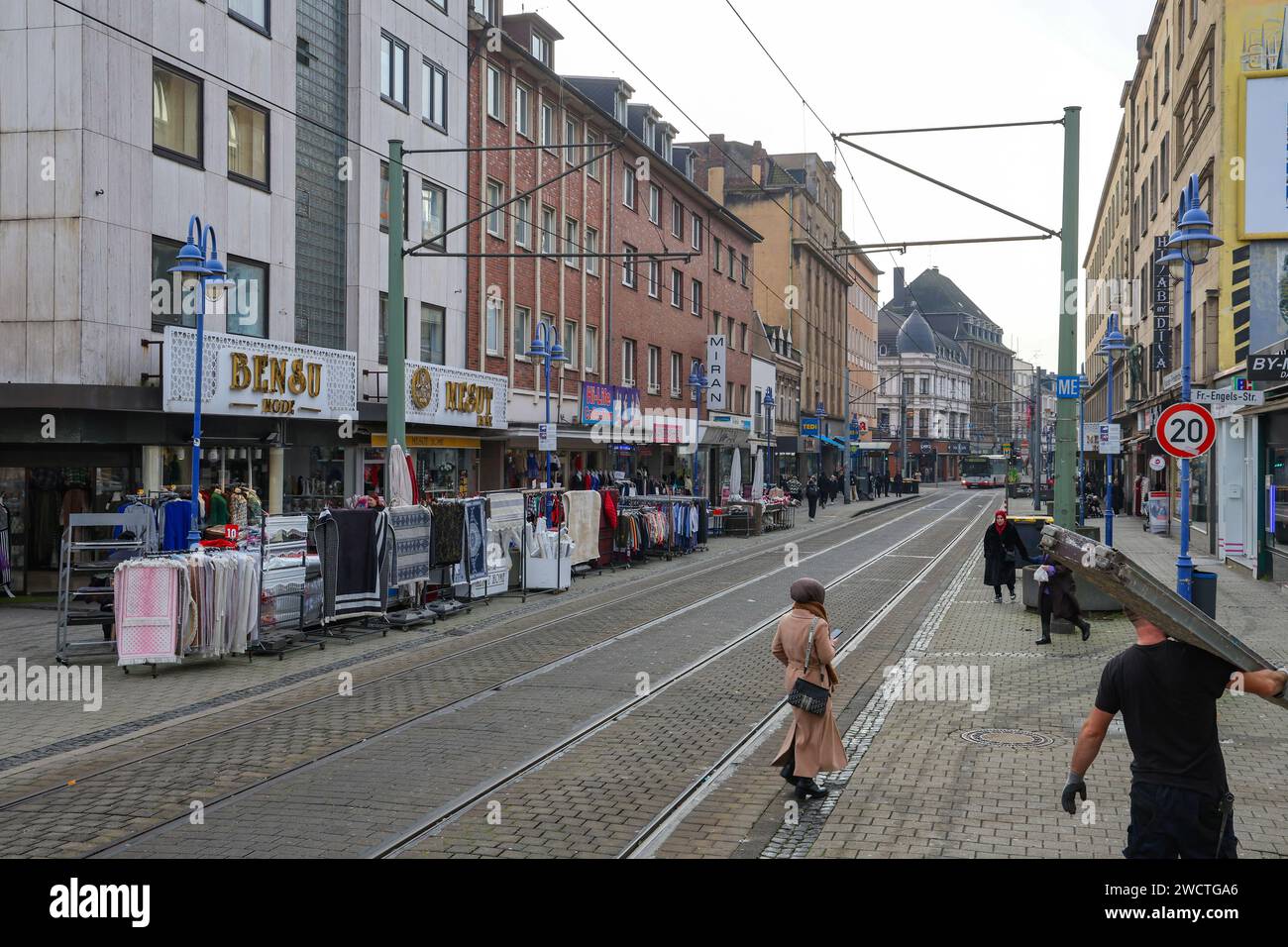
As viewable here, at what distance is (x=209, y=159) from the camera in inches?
797

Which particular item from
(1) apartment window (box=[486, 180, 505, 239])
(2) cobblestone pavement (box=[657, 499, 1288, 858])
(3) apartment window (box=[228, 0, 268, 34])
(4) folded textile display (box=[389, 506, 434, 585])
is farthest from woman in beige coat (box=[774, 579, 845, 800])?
(1) apartment window (box=[486, 180, 505, 239])

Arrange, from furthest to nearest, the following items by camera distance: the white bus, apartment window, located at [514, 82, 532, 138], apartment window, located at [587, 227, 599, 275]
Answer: the white bus, apartment window, located at [587, 227, 599, 275], apartment window, located at [514, 82, 532, 138]

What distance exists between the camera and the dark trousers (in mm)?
4559

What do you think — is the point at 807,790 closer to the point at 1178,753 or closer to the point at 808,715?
the point at 808,715

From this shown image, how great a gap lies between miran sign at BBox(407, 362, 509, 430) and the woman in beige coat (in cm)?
1809

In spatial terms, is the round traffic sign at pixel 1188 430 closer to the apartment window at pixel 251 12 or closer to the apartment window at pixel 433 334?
the apartment window at pixel 251 12

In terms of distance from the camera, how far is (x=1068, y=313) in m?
16.0

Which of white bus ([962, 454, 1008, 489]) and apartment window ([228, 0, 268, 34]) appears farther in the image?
white bus ([962, 454, 1008, 489])

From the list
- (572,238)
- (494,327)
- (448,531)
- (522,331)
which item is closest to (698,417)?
(572,238)

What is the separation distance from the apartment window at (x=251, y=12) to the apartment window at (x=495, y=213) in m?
9.35

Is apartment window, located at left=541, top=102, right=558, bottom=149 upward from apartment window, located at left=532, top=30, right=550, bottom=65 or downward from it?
downward

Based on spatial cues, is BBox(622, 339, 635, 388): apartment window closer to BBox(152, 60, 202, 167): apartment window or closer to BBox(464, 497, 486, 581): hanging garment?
BBox(152, 60, 202, 167): apartment window
